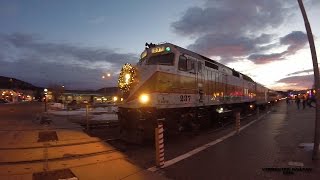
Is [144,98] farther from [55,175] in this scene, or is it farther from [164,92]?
[55,175]

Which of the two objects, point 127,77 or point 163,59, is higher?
point 163,59

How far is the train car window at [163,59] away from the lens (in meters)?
17.5

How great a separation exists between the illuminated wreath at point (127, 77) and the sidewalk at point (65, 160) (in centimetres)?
277

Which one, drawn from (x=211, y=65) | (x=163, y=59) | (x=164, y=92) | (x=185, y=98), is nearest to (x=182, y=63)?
(x=163, y=59)

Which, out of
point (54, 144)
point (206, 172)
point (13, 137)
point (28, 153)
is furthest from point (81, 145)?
point (206, 172)

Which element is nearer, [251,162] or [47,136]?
[251,162]

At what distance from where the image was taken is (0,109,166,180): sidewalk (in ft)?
33.7

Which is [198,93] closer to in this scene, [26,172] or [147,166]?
[147,166]

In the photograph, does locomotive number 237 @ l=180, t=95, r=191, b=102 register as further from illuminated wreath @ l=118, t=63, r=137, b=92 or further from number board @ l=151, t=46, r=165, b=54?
illuminated wreath @ l=118, t=63, r=137, b=92

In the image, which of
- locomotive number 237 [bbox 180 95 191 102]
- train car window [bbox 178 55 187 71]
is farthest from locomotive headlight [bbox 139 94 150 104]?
train car window [bbox 178 55 187 71]

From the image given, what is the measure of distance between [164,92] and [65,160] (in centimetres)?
584

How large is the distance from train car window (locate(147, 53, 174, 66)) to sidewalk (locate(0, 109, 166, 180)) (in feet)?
15.0

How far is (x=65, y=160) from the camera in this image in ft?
40.5

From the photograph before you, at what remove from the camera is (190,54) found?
19.5 metres
